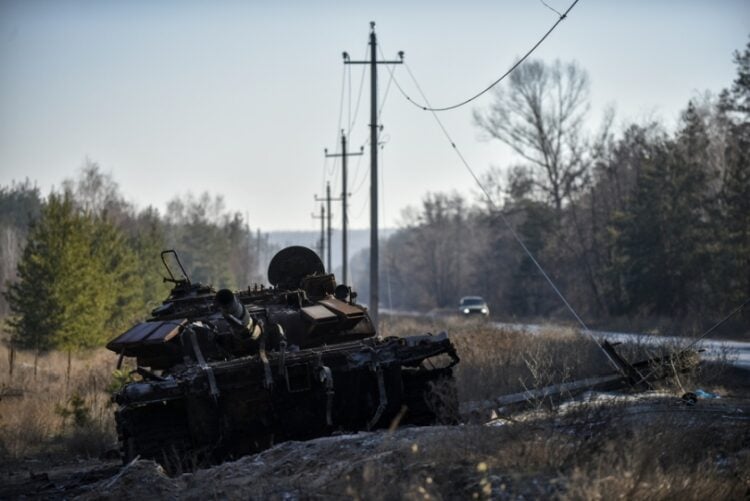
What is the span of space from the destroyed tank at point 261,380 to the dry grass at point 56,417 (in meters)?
3.81

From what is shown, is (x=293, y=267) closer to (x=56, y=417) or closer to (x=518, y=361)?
(x=518, y=361)

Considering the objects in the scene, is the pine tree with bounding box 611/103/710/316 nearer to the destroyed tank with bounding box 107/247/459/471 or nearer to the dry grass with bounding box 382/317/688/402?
the dry grass with bounding box 382/317/688/402

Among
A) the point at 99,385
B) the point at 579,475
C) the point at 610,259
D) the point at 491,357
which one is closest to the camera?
the point at 579,475

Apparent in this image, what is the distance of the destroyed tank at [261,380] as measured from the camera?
10680 mm

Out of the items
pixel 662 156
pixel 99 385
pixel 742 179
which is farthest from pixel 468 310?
pixel 99 385

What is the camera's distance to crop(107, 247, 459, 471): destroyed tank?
10.7 metres

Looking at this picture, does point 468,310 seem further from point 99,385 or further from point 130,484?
point 130,484

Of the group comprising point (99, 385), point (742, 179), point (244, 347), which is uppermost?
point (742, 179)

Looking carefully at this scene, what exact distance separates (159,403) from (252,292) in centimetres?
352

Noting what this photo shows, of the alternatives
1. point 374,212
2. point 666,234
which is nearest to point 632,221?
point 666,234

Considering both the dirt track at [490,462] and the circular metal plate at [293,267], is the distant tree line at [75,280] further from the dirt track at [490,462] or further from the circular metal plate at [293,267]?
the dirt track at [490,462]

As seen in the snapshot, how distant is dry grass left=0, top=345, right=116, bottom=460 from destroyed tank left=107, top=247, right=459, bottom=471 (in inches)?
150

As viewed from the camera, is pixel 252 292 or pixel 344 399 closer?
pixel 344 399

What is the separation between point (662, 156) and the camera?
125 ft
